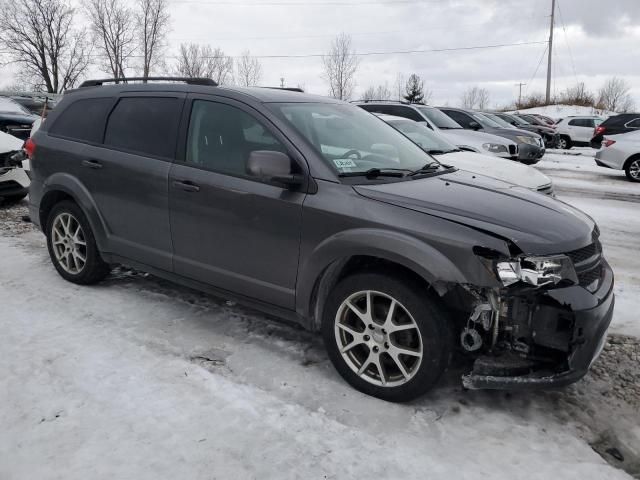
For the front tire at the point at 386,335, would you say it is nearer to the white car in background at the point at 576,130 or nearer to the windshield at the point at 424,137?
the windshield at the point at 424,137

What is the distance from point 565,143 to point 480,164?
69.0 feet

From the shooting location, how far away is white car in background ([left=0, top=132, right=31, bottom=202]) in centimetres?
749

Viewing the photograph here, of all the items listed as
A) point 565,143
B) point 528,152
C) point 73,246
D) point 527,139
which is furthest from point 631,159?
point 565,143

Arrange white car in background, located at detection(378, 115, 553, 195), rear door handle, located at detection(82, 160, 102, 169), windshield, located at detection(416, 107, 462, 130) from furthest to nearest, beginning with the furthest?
windshield, located at detection(416, 107, 462, 130)
white car in background, located at detection(378, 115, 553, 195)
rear door handle, located at detection(82, 160, 102, 169)

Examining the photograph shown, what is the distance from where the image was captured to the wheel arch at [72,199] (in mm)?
4359

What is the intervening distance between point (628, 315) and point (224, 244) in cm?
323

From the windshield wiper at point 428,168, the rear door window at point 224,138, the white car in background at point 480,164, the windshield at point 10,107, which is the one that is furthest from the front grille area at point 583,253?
the windshield at point 10,107

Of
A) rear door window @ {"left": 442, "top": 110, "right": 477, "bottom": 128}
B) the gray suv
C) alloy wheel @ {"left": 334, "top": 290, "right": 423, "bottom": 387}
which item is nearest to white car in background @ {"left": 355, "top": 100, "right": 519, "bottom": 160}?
rear door window @ {"left": 442, "top": 110, "right": 477, "bottom": 128}

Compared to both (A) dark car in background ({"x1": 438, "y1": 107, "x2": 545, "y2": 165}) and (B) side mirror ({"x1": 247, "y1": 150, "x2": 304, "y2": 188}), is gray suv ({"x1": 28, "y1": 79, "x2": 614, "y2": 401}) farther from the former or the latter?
(A) dark car in background ({"x1": 438, "y1": 107, "x2": 545, "y2": 165})

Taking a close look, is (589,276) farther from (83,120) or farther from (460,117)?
(460,117)

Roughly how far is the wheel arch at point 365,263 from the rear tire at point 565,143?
2532 cm

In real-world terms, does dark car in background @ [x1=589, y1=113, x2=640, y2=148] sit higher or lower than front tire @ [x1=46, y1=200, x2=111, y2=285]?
higher

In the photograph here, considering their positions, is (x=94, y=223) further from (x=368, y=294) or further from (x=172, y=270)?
(x=368, y=294)

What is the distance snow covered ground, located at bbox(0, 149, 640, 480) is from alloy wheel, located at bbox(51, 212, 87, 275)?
648 mm
